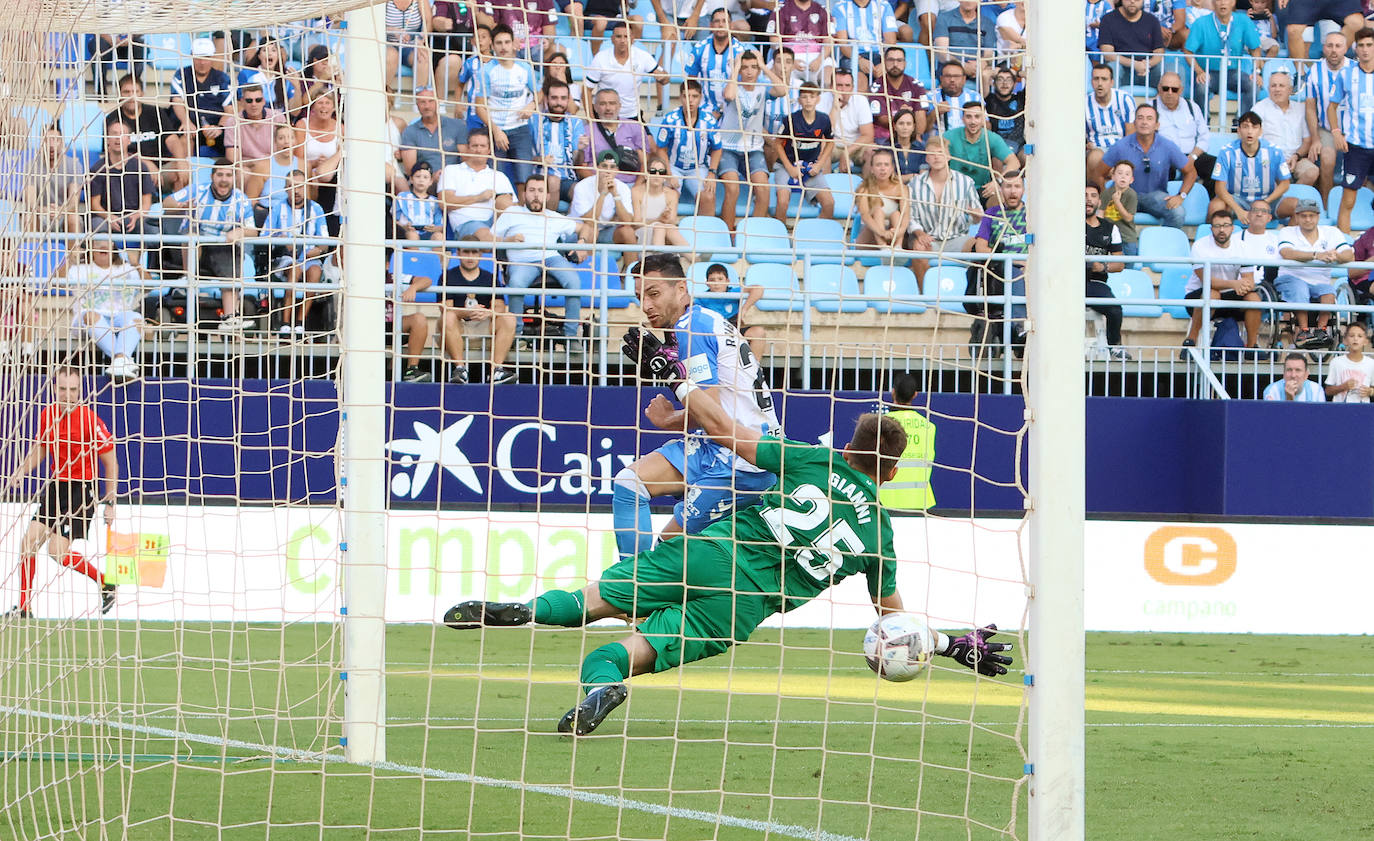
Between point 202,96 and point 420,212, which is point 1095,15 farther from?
point 202,96

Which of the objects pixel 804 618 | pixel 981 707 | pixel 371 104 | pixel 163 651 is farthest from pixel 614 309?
pixel 371 104

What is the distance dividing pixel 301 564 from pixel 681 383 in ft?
21.4

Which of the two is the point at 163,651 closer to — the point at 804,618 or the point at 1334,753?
the point at 804,618

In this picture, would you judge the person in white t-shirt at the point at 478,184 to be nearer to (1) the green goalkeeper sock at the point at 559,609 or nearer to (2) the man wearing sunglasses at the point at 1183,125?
(1) the green goalkeeper sock at the point at 559,609

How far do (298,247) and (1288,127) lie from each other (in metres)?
9.78

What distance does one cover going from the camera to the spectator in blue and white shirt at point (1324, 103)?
15.3 metres

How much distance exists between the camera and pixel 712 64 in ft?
39.1

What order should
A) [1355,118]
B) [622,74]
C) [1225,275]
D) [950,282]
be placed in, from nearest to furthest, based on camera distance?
[622,74]
[950,282]
[1225,275]
[1355,118]

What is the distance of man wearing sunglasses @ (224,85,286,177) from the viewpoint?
7.46m

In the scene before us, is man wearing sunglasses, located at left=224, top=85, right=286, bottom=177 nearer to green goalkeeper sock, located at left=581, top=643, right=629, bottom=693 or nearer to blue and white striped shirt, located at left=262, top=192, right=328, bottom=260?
blue and white striped shirt, located at left=262, top=192, right=328, bottom=260

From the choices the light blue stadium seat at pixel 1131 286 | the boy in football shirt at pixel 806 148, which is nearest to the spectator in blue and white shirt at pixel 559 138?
the boy in football shirt at pixel 806 148

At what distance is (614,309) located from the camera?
500 inches

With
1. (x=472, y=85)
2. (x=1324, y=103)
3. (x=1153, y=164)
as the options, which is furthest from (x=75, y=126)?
(x=1324, y=103)

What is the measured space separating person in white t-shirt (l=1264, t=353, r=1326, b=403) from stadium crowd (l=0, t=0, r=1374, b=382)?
42cm
